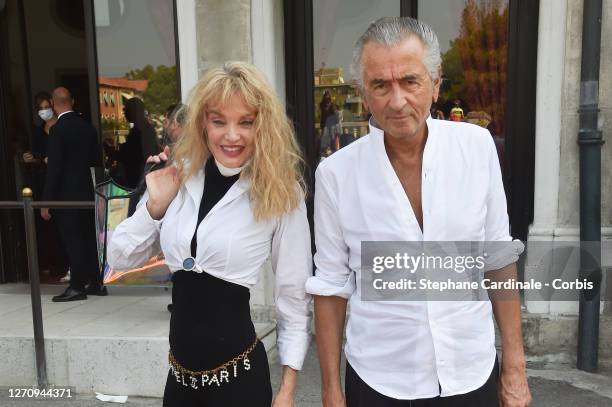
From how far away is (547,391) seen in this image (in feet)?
12.6

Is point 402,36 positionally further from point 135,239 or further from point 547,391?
point 547,391

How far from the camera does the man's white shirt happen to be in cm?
166

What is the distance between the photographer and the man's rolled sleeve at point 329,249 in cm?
179

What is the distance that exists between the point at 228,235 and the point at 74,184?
390cm

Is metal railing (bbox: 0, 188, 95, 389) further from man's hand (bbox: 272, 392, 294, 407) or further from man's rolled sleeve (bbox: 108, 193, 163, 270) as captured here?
man's hand (bbox: 272, 392, 294, 407)

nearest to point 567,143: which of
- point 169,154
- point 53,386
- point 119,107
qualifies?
point 169,154

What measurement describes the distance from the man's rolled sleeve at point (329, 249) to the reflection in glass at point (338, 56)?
10.5ft

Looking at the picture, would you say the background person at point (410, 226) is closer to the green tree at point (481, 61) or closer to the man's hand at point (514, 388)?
the man's hand at point (514, 388)

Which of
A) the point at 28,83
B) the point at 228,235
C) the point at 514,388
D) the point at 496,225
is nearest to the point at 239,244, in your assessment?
the point at 228,235

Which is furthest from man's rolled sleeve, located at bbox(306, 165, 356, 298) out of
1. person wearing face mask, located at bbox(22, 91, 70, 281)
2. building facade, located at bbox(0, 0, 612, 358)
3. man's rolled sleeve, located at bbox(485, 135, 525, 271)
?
person wearing face mask, located at bbox(22, 91, 70, 281)

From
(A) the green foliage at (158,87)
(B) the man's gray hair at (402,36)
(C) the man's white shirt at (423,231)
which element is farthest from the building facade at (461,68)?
(B) the man's gray hair at (402,36)

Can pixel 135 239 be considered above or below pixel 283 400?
above

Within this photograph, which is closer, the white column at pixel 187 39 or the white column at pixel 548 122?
the white column at pixel 548 122

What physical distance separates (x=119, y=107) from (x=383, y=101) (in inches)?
205
